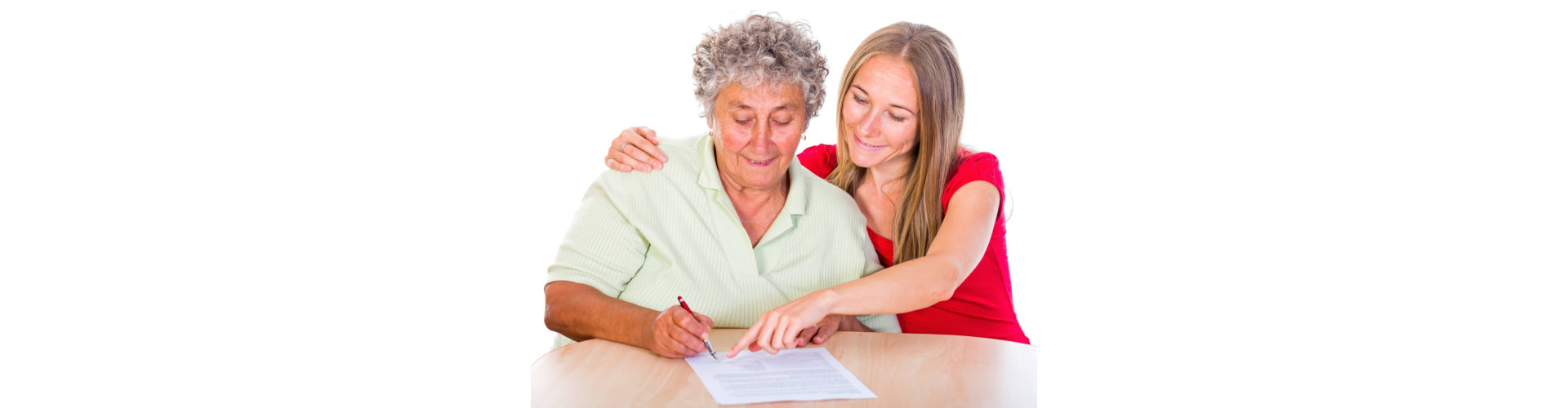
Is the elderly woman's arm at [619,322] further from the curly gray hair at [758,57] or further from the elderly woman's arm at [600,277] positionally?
the curly gray hair at [758,57]

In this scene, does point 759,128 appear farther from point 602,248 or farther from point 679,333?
point 679,333

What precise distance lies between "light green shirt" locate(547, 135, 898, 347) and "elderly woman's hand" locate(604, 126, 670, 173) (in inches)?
0.7

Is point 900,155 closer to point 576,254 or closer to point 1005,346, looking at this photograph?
point 1005,346

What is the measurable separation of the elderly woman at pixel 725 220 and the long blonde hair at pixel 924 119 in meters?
0.22

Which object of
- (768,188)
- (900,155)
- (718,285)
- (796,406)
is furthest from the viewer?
(900,155)

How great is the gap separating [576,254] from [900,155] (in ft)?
2.57

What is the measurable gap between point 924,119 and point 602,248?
0.75m

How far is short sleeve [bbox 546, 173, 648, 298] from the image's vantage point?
2.01 metres

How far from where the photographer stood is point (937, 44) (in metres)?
2.28

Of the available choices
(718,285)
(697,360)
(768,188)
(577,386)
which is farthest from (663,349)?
(768,188)

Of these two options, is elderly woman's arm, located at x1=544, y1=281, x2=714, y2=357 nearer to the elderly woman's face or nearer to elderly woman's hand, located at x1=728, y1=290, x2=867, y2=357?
elderly woman's hand, located at x1=728, y1=290, x2=867, y2=357

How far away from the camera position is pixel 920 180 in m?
2.34

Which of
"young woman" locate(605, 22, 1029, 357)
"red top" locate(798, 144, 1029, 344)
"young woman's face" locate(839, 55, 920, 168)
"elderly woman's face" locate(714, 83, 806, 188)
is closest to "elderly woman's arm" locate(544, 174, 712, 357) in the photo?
"young woman" locate(605, 22, 1029, 357)

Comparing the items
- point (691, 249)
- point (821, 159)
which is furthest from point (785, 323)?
point (821, 159)
